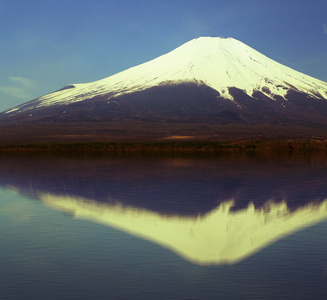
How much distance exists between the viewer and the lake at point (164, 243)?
29.2 ft

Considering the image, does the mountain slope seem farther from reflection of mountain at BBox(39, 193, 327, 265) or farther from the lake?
reflection of mountain at BBox(39, 193, 327, 265)

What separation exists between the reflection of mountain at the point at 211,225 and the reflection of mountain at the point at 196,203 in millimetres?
18

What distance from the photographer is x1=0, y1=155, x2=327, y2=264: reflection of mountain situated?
41.7 ft

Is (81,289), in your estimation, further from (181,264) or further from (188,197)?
(188,197)

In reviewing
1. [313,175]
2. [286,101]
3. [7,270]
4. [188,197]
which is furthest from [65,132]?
[7,270]

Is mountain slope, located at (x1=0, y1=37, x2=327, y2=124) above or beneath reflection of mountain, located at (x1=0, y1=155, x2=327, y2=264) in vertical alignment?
above

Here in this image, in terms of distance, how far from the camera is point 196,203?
1919cm

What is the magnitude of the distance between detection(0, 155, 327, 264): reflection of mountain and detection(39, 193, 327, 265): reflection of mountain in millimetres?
18

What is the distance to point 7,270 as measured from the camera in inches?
389

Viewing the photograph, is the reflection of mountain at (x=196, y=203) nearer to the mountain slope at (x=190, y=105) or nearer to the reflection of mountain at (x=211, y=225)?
the reflection of mountain at (x=211, y=225)

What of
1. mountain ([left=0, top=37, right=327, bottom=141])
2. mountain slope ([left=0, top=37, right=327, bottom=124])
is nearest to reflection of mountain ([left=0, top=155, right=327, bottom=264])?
mountain ([left=0, top=37, right=327, bottom=141])

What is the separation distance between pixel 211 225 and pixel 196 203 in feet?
15.1

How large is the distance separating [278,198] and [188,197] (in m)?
3.13

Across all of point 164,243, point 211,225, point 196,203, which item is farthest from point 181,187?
point 164,243
